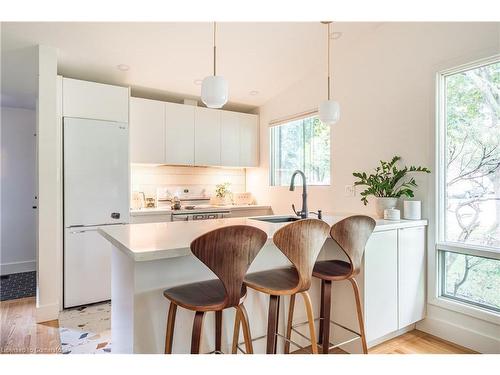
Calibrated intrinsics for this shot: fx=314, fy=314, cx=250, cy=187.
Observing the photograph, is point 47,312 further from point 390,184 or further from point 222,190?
point 390,184

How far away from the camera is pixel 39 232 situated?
107 inches

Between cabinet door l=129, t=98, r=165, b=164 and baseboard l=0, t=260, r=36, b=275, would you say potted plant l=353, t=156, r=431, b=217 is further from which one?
baseboard l=0, t=260, r=36, b=275

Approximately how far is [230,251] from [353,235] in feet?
2.91

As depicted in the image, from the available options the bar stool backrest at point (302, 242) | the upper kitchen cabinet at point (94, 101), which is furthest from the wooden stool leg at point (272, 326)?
the upper kitchen cabinet at point (94, 101)

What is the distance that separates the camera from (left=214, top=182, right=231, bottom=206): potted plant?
4414 millimetres

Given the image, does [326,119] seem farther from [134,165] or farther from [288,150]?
[134,165]

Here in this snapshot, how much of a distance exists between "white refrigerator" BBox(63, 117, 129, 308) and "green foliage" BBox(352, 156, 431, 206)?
2435mm

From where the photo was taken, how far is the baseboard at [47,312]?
2.73m

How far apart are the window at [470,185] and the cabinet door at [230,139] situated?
2.52 m

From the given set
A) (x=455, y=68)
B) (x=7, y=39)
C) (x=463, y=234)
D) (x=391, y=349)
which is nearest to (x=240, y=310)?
(x=391, y=349)

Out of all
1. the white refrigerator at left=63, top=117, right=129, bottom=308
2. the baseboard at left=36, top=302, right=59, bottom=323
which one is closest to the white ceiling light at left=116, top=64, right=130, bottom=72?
the white refrigerator at left=63, top=117, right=129, bottom=308

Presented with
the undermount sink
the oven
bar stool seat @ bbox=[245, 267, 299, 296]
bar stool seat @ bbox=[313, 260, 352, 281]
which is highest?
the undermount sink
